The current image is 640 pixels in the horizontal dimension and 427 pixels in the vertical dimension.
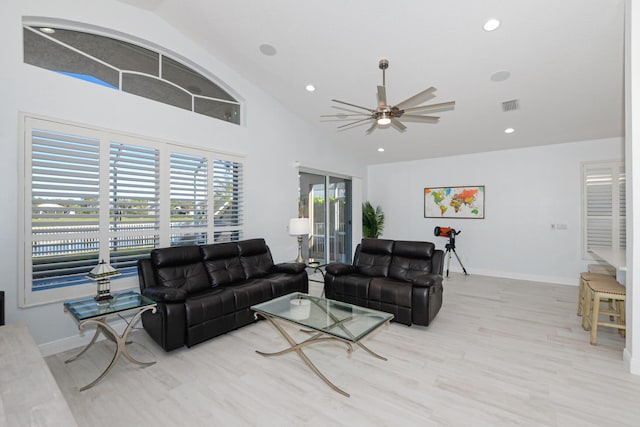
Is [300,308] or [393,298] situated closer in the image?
[300,308]

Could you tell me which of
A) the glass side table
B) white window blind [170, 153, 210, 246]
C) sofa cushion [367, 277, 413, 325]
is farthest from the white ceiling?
the glass side table

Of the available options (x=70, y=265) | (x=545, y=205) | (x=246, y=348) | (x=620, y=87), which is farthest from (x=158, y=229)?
(x=545, y=205)

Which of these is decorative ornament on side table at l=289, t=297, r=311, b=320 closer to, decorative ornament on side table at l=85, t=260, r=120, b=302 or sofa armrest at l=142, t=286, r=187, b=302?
sofa armrest at l=142, t=286, r=187, b=302

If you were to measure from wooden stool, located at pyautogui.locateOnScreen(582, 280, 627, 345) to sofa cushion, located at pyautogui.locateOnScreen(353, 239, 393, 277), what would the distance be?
223 cm

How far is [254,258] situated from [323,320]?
2032 mm

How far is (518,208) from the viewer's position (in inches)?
235

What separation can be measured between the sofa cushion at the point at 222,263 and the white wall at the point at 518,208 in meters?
4.69

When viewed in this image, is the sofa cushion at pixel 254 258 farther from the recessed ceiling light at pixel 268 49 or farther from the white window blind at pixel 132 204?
the recessed ceiling light at pixel 268 49

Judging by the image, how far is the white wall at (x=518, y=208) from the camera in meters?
5.46

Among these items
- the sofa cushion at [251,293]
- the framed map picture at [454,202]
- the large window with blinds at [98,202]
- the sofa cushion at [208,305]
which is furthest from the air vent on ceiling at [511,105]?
the sofa cushion at [208,305]

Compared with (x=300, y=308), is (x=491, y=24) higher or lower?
higher

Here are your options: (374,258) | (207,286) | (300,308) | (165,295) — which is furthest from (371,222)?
(165,295)

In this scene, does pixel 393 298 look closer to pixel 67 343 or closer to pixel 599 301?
pixel 599 301

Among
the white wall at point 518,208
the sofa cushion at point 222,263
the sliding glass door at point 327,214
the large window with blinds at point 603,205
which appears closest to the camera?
the sofa cushion at point 222,263
